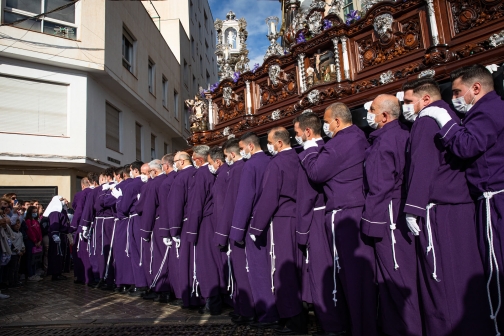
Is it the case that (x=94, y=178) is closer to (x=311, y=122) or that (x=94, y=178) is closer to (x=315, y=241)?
(x=311, y=122)

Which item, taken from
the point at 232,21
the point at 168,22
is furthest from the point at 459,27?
the point at 168,22

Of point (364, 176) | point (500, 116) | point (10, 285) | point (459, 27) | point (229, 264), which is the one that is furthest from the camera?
point (10, 285)

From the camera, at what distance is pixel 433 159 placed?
3082mm

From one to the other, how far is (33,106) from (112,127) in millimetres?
3147

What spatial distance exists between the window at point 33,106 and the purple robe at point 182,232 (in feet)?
28.8

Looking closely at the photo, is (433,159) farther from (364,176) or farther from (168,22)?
(168,22)

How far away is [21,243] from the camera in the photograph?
8.27 metres

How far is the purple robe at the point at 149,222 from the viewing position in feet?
19.7

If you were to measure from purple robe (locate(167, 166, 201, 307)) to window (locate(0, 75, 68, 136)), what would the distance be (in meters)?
8.77

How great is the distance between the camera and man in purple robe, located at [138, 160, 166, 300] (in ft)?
19.7

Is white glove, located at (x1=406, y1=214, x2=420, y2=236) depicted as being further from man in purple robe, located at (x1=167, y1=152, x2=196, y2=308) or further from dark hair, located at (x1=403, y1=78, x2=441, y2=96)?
man in purple robe, located at (x1=167, y1=152, x2=196, y2=308)

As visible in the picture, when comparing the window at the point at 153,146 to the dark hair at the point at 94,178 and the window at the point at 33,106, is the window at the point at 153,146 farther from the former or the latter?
the dark hair at the point at 94,178

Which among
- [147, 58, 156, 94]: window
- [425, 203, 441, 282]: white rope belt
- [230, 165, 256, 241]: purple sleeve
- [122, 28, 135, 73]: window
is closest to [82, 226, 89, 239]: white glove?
[230, 165, 256, 241]: purple sleeve

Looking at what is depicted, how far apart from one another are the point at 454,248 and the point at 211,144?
716 cm
